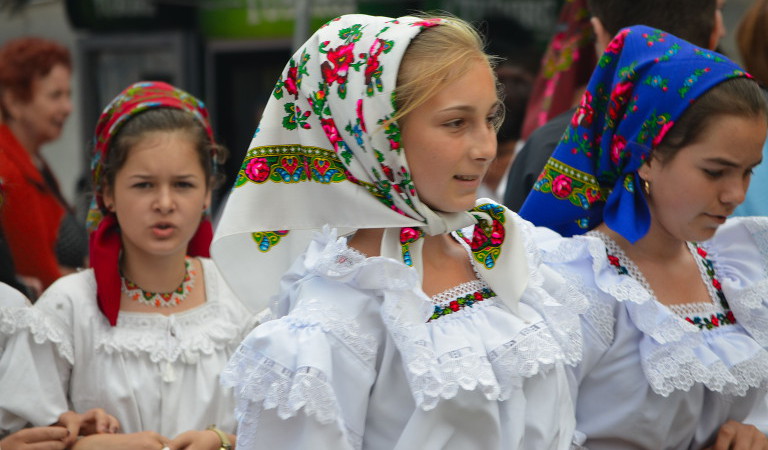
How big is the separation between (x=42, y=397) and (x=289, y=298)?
3.16 ft

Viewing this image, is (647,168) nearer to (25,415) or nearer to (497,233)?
(497,233)

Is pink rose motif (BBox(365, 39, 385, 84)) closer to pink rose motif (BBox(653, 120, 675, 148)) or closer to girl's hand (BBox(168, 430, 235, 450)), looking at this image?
pink rose motif (BBox(653, 120, 675, 148))

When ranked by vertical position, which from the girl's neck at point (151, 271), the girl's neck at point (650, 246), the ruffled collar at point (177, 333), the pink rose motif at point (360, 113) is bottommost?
the ruffled collar at point (177, 333)

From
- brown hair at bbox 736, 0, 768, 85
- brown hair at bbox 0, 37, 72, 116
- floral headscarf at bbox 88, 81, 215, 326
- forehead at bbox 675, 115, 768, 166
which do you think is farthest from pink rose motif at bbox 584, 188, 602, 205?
brown hair at bbox 0, 37, 72, 116

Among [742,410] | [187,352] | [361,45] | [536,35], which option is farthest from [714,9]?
[536,35]

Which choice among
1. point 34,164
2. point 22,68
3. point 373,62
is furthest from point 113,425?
point 22,68

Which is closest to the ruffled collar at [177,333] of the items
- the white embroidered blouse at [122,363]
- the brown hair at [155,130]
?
the white embroidered blouse at [122,363]

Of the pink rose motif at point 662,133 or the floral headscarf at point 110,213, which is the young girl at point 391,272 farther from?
the floral headscarf at point 110,213

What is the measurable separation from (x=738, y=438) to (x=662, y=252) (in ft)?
1.77

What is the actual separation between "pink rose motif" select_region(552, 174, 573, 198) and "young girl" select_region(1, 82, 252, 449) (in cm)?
113

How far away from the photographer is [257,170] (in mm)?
2508

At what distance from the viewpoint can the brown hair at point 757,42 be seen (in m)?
3.65

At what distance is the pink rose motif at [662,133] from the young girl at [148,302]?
4.76 feet

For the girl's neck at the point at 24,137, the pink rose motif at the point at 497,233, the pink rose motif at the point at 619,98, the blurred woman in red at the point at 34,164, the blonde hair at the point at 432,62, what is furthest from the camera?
the girl's neck at the point at 24,137
